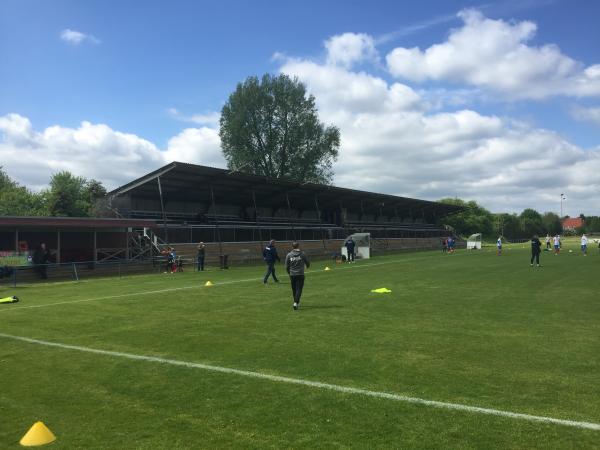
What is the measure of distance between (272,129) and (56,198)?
31.4 meters

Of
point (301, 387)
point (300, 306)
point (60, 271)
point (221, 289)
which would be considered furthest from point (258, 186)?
point (301, 387)

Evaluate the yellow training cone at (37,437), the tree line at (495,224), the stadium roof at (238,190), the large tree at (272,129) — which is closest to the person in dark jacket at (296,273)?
the yellow training cone at (37,437)

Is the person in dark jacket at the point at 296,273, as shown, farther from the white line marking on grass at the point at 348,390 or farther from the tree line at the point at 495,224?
the tree line at the point at 495,224

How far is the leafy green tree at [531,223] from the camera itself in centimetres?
14202

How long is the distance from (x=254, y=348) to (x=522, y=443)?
197 inches

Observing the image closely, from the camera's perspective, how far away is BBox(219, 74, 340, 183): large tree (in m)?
59.5

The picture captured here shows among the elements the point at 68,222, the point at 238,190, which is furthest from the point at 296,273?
the point at 238,190

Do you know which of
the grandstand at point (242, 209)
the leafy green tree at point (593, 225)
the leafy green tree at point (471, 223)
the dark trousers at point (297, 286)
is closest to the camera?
the dark trousers at point (297, 286)

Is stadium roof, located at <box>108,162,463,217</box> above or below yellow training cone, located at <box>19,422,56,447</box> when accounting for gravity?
above

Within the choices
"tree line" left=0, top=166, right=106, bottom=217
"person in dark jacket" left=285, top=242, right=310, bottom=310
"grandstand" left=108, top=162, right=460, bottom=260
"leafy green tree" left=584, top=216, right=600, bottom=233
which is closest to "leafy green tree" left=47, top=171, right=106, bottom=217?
"tree line" left=0, top=166, right=106, bottom=217

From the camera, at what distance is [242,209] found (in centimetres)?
5544

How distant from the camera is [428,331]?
9.89 metres

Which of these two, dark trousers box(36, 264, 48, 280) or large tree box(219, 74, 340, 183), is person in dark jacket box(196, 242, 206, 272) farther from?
large tree box(219, 74, 340, 183)

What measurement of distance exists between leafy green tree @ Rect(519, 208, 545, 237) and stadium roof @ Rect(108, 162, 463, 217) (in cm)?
8797
